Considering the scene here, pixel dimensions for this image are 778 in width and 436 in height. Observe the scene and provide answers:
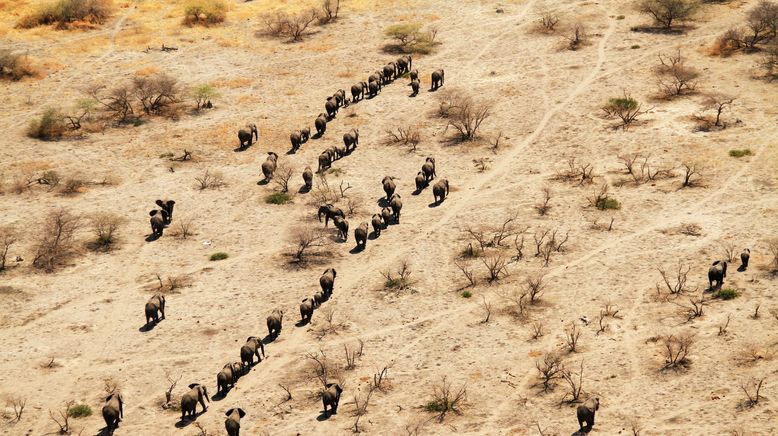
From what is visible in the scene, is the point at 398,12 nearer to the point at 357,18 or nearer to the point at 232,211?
the point at 357,18

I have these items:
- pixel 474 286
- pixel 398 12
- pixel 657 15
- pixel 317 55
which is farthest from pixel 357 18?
pixel 474 286

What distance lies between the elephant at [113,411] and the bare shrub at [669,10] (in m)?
44.2

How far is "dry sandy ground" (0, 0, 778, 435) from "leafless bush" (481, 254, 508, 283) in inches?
24.3

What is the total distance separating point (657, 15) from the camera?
61.5m

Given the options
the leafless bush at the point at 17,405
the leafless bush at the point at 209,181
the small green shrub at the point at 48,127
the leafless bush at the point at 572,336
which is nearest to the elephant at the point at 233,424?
the leafless bush at the point at 17,405

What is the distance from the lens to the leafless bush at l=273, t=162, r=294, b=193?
45.2m

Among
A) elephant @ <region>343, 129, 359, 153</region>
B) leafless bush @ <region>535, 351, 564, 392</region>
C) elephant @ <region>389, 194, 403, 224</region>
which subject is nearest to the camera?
leafless bush @ <region>535, 351, 564, 392</region>

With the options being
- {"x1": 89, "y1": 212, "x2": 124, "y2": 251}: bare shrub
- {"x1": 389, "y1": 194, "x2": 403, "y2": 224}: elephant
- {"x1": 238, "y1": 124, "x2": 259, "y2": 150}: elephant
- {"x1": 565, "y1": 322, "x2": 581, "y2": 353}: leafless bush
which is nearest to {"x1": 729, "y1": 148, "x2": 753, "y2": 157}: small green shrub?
{"x1": 389, "y1": 194, "x2": 403, "y2": 224}: elephant

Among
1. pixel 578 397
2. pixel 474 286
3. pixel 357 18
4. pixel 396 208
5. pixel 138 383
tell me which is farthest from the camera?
pixel 357 18

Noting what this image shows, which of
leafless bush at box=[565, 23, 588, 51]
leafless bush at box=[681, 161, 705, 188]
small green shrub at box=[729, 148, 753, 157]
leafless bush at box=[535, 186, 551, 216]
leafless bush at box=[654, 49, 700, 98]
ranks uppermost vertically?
leafless bush at box=[565, 23, 588, 51]

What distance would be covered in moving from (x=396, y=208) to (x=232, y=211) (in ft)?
25.1

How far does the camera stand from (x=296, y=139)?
160 feet

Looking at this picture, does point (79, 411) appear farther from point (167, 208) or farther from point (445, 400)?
point (167, 208)

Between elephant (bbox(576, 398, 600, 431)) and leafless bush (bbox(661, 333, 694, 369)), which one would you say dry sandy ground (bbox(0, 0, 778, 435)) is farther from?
elephant (bbox(576, 398, 600, 431))
